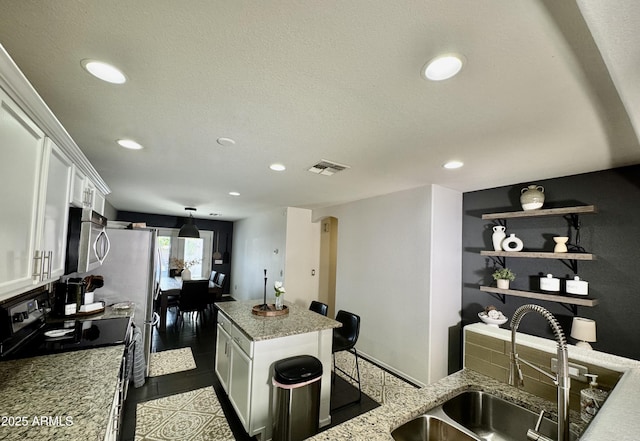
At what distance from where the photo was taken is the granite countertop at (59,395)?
1.07 meters

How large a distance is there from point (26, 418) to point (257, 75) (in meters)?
1.81

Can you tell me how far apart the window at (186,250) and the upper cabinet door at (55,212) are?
19.5 feet

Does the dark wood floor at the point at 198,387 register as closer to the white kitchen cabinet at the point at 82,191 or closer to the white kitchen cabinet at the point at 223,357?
the white kitchen cabinet at the point at 223,357

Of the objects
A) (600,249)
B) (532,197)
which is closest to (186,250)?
(532,197)

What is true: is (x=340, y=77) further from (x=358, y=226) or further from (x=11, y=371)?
(x=358, y=226)

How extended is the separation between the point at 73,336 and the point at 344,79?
259 cm

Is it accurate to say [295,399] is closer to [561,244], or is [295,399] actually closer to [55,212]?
[55,212]

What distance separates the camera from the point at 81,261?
198 centimetres

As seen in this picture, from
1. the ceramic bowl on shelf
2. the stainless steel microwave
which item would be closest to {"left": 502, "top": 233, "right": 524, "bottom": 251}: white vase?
the ceramic bowl on shelf

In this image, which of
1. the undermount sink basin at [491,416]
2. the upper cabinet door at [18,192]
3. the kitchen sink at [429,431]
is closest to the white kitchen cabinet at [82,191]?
the upper cabinet door at [18,192]

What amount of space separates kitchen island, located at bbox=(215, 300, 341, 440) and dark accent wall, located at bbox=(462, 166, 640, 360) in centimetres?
219

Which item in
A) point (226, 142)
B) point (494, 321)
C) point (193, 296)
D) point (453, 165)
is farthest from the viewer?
point (193, 296)

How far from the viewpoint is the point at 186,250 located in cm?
768

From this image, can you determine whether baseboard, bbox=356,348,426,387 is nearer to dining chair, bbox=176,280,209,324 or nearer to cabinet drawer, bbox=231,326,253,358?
cabinet drawer, bbox=231,326,253,358
